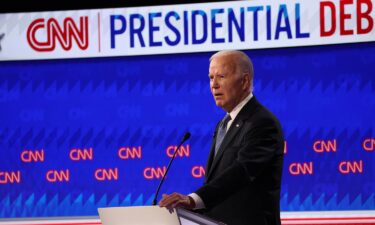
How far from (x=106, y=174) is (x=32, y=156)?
18.6 inches

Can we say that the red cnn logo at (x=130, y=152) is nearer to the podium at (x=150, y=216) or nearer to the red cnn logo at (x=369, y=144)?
the red cnn logo at (x=369, y=144)

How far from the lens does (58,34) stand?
4070 mm

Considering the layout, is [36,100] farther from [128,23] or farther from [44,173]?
[128,23]

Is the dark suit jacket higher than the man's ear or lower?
lower

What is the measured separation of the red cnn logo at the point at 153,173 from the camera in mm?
3965

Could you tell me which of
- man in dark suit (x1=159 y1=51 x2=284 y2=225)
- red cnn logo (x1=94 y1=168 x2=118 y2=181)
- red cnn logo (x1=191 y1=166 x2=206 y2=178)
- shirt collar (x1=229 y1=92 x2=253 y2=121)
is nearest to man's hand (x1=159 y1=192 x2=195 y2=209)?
man in dark suit (x1=159 y1=51 x2=284 y2=225)

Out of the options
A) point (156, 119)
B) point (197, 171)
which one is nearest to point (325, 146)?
point (197, 171)

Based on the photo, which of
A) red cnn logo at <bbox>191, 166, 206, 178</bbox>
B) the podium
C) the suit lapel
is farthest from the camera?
red cnn logo at <bbox>191, 166, 206, 178</bbox>

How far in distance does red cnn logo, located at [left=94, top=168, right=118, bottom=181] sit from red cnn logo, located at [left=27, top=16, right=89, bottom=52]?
0.76 m

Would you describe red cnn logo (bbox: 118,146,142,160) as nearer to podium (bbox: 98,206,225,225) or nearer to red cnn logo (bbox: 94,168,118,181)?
red cnn logo (bbox: 94,168,118,181)

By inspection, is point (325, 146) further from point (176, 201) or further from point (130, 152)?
point (176, 201)

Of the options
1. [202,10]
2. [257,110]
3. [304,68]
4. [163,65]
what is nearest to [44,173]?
[163,65]

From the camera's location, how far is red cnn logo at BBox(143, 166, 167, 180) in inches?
156

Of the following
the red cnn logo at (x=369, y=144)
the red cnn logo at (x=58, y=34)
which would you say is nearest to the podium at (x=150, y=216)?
the red cnn logo at (x=369, y=144)
